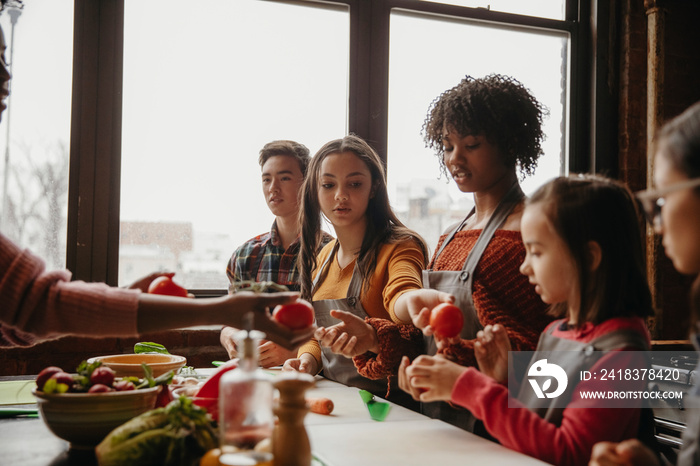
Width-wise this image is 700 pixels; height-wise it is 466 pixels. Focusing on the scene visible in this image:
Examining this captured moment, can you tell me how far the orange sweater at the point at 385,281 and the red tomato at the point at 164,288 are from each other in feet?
2.52

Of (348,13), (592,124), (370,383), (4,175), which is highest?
(348,13)

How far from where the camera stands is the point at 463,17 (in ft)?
11.9

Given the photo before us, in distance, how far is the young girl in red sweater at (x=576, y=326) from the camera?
1200mm

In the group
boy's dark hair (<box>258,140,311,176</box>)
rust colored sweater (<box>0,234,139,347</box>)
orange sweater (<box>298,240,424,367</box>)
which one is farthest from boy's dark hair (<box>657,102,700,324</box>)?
boy's dark hair (<box>258,140,311,176</box>)

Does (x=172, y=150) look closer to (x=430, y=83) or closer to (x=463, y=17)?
(x=430, y=83)

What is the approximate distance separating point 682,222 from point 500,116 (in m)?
1.01

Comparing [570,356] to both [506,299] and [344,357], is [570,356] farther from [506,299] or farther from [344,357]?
[344,357]

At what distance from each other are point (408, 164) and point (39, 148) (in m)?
1.96

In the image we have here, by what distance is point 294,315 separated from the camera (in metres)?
1.23

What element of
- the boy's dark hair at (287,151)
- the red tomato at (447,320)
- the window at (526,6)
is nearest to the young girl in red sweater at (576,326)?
the red tomato at (447,320)

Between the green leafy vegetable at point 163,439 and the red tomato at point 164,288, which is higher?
the red tomato at point 164,288

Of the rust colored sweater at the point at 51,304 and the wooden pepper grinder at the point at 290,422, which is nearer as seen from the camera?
the wooden pepper grinder at the point at 290,422

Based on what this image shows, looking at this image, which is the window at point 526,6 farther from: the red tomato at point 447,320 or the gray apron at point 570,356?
the gray apron at point 570,356

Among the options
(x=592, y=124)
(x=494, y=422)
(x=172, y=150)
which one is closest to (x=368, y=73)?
(x=172, y=150)
